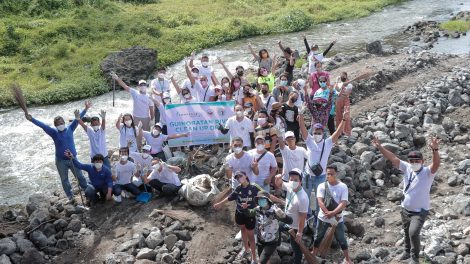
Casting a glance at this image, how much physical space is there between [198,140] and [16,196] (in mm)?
6087

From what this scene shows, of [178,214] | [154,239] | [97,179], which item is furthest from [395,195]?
[97,179]

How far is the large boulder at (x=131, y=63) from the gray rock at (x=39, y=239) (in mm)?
15452

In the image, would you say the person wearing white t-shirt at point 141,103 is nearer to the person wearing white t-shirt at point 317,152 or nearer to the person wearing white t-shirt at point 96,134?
the person wearing white t-shirt at point 96,134

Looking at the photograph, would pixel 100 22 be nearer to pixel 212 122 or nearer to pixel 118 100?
pixel 118 100

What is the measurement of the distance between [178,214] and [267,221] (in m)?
3.17

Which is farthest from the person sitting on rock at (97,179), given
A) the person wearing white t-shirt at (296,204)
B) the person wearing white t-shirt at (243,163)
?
the person wearing white t-shirt at (296,204)

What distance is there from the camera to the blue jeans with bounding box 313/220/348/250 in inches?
403

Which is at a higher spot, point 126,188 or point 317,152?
point 317,152

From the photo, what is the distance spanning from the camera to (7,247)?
37.4 ft

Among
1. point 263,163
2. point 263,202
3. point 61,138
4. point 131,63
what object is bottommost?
point 263,202

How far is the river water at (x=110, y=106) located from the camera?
17.4 m

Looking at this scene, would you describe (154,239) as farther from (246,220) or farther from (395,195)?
(395,195)

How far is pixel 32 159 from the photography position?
61.1 ft

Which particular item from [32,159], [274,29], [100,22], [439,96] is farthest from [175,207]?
[274,29]
